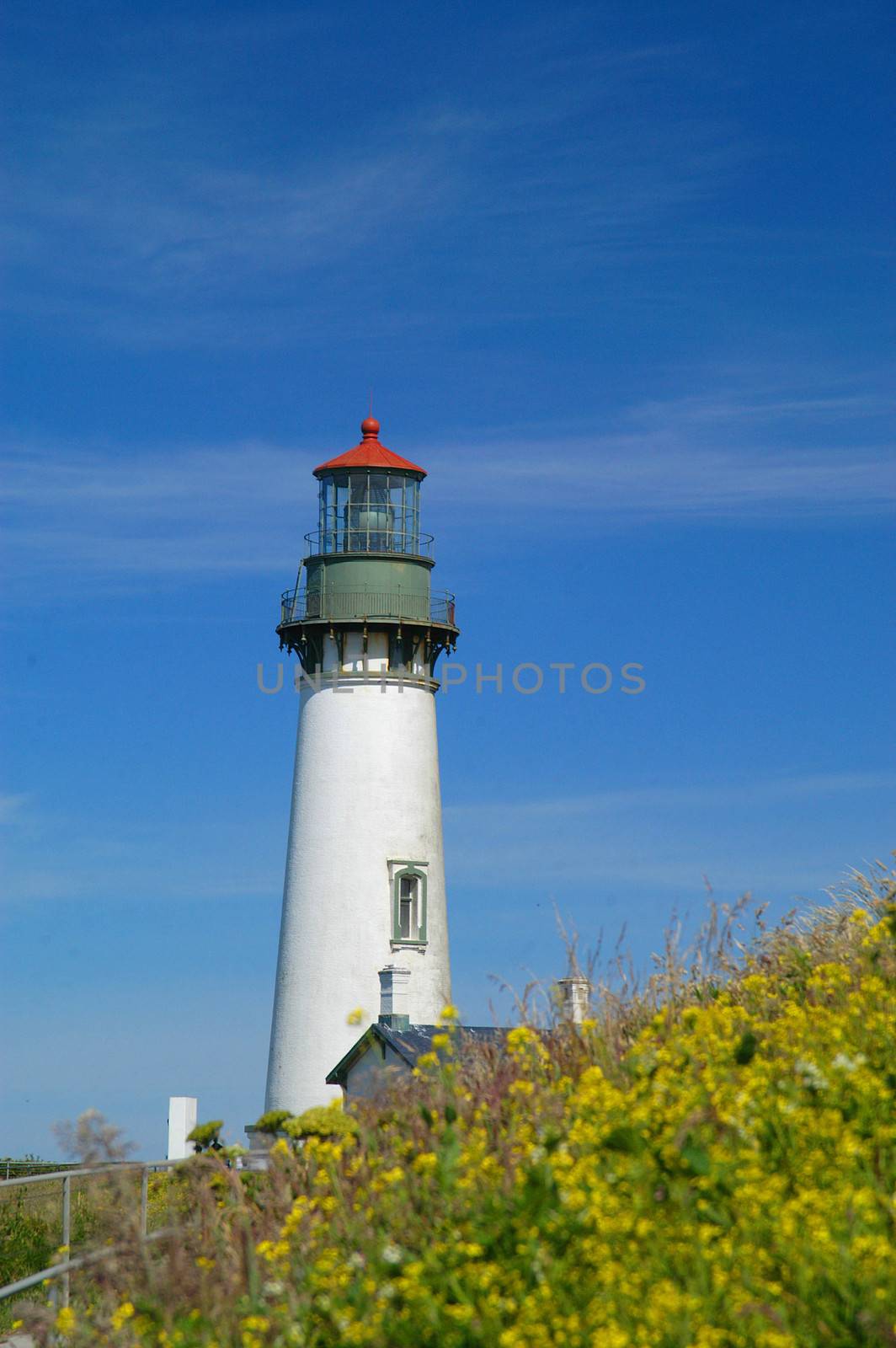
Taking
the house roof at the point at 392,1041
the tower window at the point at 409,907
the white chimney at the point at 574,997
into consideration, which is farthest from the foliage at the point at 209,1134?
the tower window at the point at 409,907

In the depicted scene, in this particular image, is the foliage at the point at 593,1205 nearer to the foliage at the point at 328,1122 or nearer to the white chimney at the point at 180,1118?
the foliage at the point at 328,1122

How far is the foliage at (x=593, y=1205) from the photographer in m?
6.31

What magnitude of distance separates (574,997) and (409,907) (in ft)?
66.2

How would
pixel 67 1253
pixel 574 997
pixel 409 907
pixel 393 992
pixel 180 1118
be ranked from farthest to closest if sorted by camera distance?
pixel 409 907, pixel 393 992, pixel 180 1118, pixel 574 997, pixel 67 1253

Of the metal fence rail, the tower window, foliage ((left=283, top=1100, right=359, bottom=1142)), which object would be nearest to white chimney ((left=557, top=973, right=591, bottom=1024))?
foliage ((left=283, top=1100, right=359, bottom=1142))

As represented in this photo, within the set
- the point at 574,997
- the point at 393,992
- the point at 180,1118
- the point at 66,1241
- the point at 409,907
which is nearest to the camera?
the point at 66,1241

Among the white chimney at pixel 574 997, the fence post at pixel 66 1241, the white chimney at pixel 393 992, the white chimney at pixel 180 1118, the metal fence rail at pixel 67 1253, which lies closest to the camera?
the metal fence rail at pixel 67 1253

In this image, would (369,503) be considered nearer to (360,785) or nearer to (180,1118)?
(360,785)

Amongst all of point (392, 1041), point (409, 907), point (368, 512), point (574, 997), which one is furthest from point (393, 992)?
point (574, 997)

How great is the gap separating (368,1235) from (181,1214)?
2.84m

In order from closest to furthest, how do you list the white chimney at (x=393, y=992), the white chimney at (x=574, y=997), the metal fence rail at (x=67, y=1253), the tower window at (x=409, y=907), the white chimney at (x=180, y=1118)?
the metal fence rail at (x=67, y=1253) → the white chimney at (x=574, y=997) → the white chimney at (x=180, y=1118) → the white chimney at (x=393, y=992) → the tower window at (x=409, y=907)

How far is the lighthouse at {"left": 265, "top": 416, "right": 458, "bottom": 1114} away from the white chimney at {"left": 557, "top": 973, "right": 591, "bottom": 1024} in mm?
18057

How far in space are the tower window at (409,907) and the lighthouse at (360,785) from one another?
0.03 m

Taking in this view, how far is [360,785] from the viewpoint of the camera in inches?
1224
